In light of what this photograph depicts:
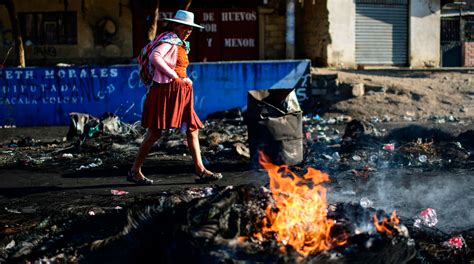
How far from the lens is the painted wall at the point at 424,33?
70.3 ft

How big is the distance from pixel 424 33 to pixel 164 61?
1707cm

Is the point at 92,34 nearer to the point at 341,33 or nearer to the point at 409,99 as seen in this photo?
the point at 341,33

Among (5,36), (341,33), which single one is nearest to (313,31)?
(341,33)

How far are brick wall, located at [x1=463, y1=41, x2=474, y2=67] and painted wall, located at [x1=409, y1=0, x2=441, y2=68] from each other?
18.7ft

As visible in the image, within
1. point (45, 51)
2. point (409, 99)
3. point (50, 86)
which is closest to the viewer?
point (50, 86)

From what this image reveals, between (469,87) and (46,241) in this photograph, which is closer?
(46,241)

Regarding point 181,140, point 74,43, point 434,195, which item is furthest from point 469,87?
point 74,43

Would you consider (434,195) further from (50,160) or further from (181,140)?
(50,160)

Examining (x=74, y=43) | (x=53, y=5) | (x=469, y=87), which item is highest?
(x=53, y=5)

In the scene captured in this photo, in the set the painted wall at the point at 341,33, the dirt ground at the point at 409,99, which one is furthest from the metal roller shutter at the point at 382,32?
the dirt ground at the point at 409,99

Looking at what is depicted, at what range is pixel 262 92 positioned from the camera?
27.0 feet

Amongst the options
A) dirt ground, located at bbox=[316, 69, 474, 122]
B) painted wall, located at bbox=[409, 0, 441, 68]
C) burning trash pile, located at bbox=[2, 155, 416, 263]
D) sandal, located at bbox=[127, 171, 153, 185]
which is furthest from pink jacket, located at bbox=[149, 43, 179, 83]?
painted wall, located at bbox=[409, 0, 441, 68]

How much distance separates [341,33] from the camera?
66.4 feet

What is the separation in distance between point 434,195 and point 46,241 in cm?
381
